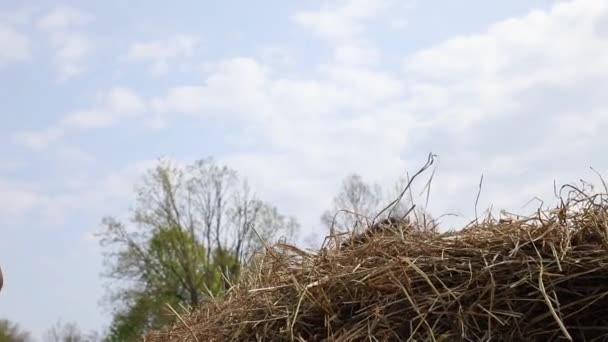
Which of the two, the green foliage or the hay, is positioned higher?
the green foliage

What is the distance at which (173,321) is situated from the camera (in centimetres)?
452

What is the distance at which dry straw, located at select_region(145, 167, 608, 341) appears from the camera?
8.63 feet

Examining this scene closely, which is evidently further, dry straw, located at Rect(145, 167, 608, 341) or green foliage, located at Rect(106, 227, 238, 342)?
green foliage, located at Rect(106, 227, 238, 342)

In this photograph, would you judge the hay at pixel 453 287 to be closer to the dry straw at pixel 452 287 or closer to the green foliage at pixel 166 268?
the dry straw at pixel 452 287

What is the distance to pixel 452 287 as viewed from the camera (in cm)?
277

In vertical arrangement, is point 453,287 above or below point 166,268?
below

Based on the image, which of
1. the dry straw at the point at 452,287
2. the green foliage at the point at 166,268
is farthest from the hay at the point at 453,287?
the green foliage at the point at 166,268

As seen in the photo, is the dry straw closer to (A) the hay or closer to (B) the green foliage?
(A) the hay

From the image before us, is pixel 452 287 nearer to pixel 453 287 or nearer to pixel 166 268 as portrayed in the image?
pixel 453 287

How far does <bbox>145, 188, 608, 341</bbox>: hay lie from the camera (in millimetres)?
2631

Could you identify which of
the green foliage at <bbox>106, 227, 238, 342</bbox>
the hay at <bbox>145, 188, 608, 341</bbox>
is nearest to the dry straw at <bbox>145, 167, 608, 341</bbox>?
the hay at <bbox>145, 188, 608, 341</bbox>

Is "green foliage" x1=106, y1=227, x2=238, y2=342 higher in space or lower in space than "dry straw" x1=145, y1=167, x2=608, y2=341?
higher

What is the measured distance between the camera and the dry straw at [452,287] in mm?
2631

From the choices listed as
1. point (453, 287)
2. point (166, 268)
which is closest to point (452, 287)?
point (453, 287)
